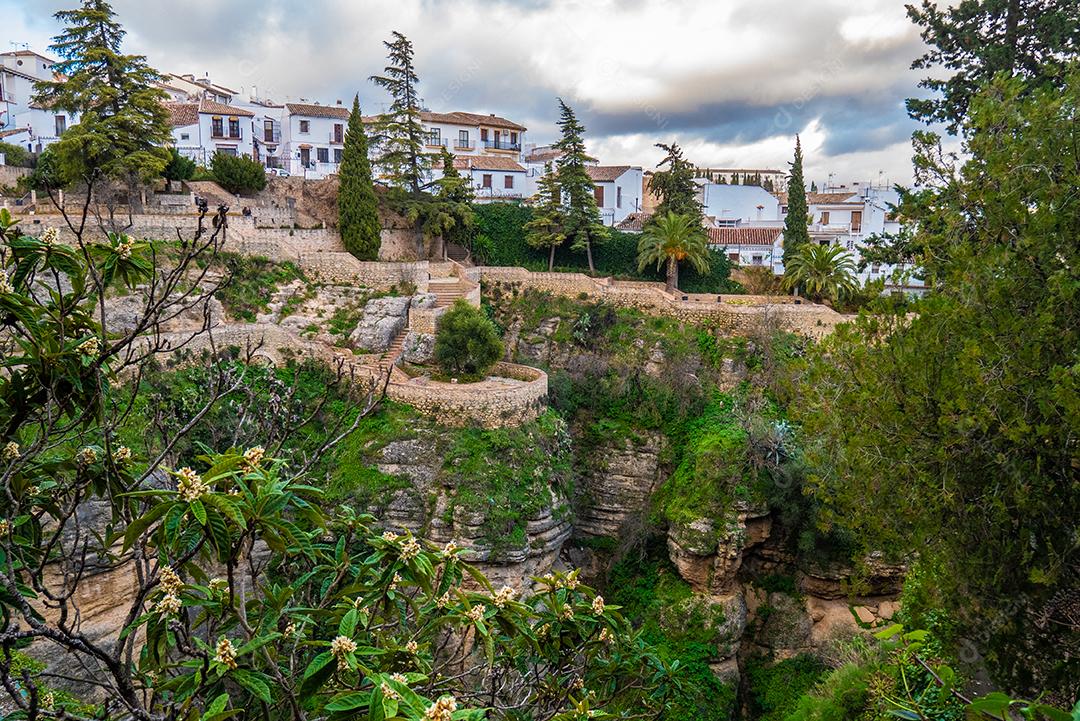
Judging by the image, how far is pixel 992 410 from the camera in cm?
588


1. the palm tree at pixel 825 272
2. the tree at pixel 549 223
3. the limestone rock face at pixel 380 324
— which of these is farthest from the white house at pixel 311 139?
the palm tree at pixel 825 272

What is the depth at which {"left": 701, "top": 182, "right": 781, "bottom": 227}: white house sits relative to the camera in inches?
1421

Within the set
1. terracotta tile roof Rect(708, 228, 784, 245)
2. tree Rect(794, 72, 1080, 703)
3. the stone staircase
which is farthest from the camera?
terracotta tile roof Rect(708, 228, 784, 245)

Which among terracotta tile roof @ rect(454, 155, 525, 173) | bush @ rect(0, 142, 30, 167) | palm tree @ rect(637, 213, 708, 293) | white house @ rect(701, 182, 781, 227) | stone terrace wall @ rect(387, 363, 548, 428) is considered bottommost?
stone terrace wall @ rect(387, 363, 548, 428)

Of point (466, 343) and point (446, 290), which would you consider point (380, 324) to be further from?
point (466, 343)

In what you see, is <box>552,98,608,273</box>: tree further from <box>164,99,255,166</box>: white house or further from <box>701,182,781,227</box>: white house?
<box>164,99,255,166</box>: white house

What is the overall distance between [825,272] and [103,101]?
1006 inches

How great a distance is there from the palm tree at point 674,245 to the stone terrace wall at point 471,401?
10.1 m

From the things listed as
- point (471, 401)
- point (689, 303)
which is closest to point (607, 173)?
point (689, 303)

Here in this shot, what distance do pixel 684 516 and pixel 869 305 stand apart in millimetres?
10950

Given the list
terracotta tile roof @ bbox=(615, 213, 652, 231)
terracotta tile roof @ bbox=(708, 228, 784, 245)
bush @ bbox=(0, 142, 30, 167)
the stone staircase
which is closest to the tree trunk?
terracotta tile roof @ bbox=(708, 228, 784, 245)

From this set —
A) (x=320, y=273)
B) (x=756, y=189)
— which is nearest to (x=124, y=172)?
(x=320, y=273)

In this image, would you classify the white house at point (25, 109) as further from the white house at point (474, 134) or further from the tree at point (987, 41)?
the tree at point (987, 41)

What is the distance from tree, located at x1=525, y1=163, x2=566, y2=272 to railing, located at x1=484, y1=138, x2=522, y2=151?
13.9 meters
